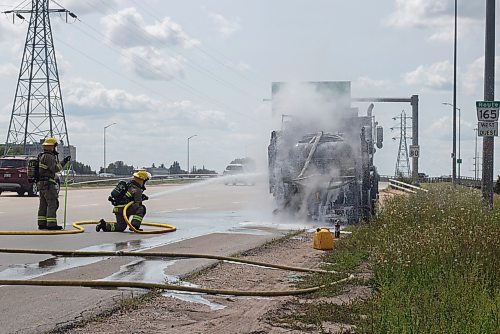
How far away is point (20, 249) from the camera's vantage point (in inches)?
496

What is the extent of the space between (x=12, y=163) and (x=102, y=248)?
888 inches

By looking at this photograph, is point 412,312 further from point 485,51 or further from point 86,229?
point 485,51

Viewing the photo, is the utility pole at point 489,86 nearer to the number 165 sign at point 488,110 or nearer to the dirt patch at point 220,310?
the number 165 sign at point 488,110

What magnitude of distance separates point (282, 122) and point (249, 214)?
130 inches

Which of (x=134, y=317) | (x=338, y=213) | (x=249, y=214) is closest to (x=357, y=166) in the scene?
(x=338, y=213)

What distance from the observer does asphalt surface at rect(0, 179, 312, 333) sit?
7871 millimetres

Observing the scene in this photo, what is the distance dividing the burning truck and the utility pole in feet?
10.0

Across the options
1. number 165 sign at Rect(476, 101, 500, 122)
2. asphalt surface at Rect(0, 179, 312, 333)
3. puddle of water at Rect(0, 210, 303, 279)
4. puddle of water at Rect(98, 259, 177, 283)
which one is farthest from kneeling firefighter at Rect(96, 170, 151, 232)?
number 165 sign at Rect(476, 101, 500, 122)

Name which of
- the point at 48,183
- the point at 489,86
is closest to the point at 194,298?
the point at 48,183

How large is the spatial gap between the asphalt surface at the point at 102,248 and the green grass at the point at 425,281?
84.1 inches

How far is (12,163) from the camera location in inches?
1363

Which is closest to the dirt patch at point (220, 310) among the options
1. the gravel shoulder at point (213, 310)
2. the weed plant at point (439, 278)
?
the gravel shoulder at point (213, 310)

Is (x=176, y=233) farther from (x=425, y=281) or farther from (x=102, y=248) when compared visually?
(x=425, y=281)

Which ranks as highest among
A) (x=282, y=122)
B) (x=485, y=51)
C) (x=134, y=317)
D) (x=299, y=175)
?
(x=485, y=51)
